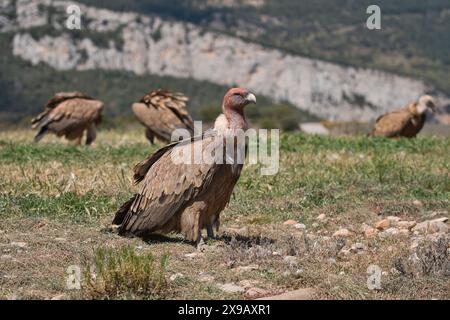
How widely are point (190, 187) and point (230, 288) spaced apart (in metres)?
1.40

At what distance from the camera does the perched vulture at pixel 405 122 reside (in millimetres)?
18906

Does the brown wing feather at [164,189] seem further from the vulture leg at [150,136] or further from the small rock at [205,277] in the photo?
the vulture leg at [150,136]

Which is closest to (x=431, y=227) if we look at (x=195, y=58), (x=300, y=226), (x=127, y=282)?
(x=300, y=226)

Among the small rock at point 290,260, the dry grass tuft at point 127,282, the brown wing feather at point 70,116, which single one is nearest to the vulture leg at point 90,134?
the brown wing feather at point 70,116

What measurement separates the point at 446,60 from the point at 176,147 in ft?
→ 381

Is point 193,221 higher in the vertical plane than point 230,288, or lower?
higher

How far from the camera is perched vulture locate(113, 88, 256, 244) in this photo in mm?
7121

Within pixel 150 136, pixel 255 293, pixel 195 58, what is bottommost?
pixel 195 58

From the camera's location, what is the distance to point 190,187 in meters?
7.21

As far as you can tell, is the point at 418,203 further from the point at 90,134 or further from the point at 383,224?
the point at 90,134

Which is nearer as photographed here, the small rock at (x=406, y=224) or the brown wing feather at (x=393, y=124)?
the small rock at (x=406, y=224)

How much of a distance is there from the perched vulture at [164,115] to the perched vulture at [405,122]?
4.63m

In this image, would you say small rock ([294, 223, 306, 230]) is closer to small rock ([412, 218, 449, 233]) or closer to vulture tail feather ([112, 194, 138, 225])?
small rock ([412, 218, 449, 233])

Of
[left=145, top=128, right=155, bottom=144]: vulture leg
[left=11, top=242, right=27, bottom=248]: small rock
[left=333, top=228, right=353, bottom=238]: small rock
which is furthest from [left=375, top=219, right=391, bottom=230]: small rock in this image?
[left=145, top=128, right=155, bottom=144]: vulture leg
